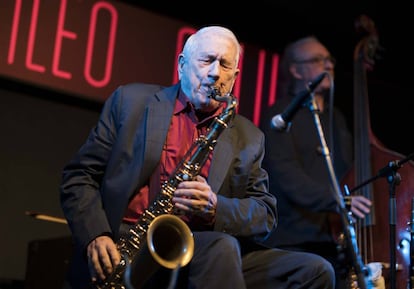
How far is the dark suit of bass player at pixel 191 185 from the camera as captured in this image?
8.95 feet

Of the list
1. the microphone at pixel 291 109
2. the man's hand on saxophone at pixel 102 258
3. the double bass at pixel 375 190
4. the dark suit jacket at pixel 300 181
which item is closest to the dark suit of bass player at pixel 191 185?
the man's hand on saxophone at pixel 102 258

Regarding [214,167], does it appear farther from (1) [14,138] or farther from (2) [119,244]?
(1) [14,138]

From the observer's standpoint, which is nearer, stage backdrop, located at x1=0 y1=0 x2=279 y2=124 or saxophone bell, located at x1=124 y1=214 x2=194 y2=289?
saxophone bell, located at x1=124 y1=214 x2=194 y2=289

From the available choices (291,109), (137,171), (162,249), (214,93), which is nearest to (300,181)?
(291,109)

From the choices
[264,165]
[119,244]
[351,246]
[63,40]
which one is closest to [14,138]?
[63,40]

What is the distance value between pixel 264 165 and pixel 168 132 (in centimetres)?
133

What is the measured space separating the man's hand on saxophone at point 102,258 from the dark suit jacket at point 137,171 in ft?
0.14

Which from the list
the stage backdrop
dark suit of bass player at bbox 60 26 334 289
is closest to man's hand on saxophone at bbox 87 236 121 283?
dark suit of bass player at bbox 60 26 334 289

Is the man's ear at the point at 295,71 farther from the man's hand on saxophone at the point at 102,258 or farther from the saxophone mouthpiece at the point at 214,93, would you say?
the man's hand on saxophone at the point at 102,258

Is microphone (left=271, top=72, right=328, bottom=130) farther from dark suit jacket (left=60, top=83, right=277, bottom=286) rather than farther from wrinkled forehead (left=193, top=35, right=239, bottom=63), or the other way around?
wrinkled forehead (left=193, top=35, right=239, bottom=63)

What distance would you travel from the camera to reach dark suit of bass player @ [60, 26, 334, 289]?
8.95 feet

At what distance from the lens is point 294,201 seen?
4156 millimetres

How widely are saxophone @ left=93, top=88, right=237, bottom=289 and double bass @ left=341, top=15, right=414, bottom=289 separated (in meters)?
0.79

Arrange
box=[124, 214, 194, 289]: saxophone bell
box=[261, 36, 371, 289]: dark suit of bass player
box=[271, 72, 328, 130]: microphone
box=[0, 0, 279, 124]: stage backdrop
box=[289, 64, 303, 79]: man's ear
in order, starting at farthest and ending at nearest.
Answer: box=[289, 64, 303, 79]: man's ear
box=[0, 0, 279, 124]: stage backdrop
box=[261, 36, 371, 289]: dark suit of bass player
box=[271, 72, 328, 130]: microphone
box=[124, 214, 194, 289]: saxophone bell
